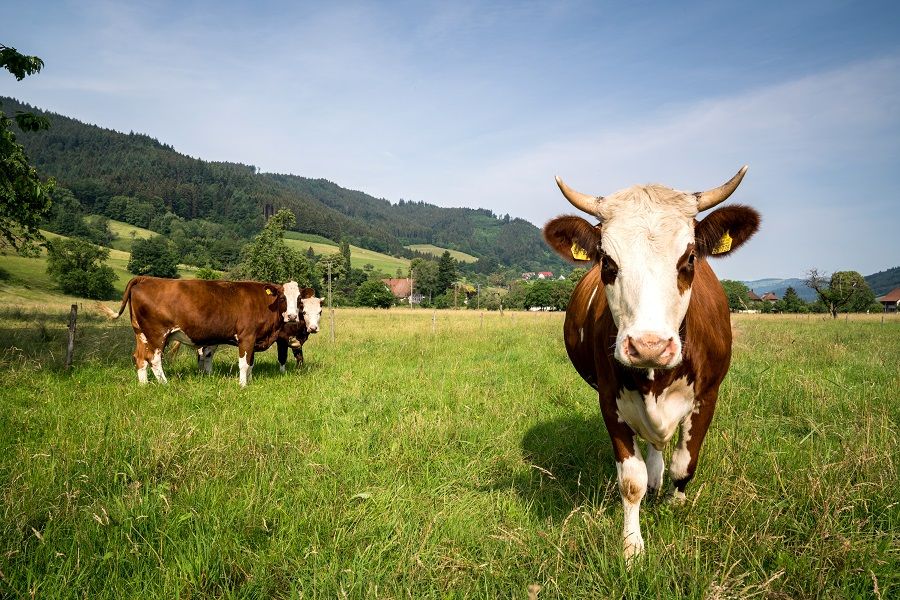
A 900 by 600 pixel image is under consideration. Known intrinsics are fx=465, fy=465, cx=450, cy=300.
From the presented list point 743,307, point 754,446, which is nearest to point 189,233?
point 743,307

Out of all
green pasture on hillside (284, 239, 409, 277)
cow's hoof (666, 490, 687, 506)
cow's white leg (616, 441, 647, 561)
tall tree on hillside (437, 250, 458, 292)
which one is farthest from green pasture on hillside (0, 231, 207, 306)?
green pasture on hillside (284, 239, 409, 277)

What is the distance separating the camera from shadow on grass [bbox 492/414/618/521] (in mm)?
3615

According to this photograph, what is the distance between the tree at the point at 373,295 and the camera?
82.1 metres

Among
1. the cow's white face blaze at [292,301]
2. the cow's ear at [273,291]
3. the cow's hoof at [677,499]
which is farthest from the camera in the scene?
the cow's ear at [273,291]

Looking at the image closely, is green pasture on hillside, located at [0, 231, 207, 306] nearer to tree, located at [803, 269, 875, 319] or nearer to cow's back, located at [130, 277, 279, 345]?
cow's back, located at [130, 277, 279, 345]

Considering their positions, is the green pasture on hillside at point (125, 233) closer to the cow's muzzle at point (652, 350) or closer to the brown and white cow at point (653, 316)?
the brown and white cow at point (653, 316)

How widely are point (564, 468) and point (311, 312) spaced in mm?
7387

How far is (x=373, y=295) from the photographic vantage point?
82.2 meters

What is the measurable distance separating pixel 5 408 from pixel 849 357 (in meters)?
15.0

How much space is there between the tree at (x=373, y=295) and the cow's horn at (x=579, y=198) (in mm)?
79435

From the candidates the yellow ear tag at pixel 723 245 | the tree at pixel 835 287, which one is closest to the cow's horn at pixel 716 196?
→ the yellow ear tag at pixel 723 245

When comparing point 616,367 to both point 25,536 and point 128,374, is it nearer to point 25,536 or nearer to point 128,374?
point 25,536

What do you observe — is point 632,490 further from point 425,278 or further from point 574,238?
point 425,278

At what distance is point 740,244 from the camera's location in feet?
10.1
